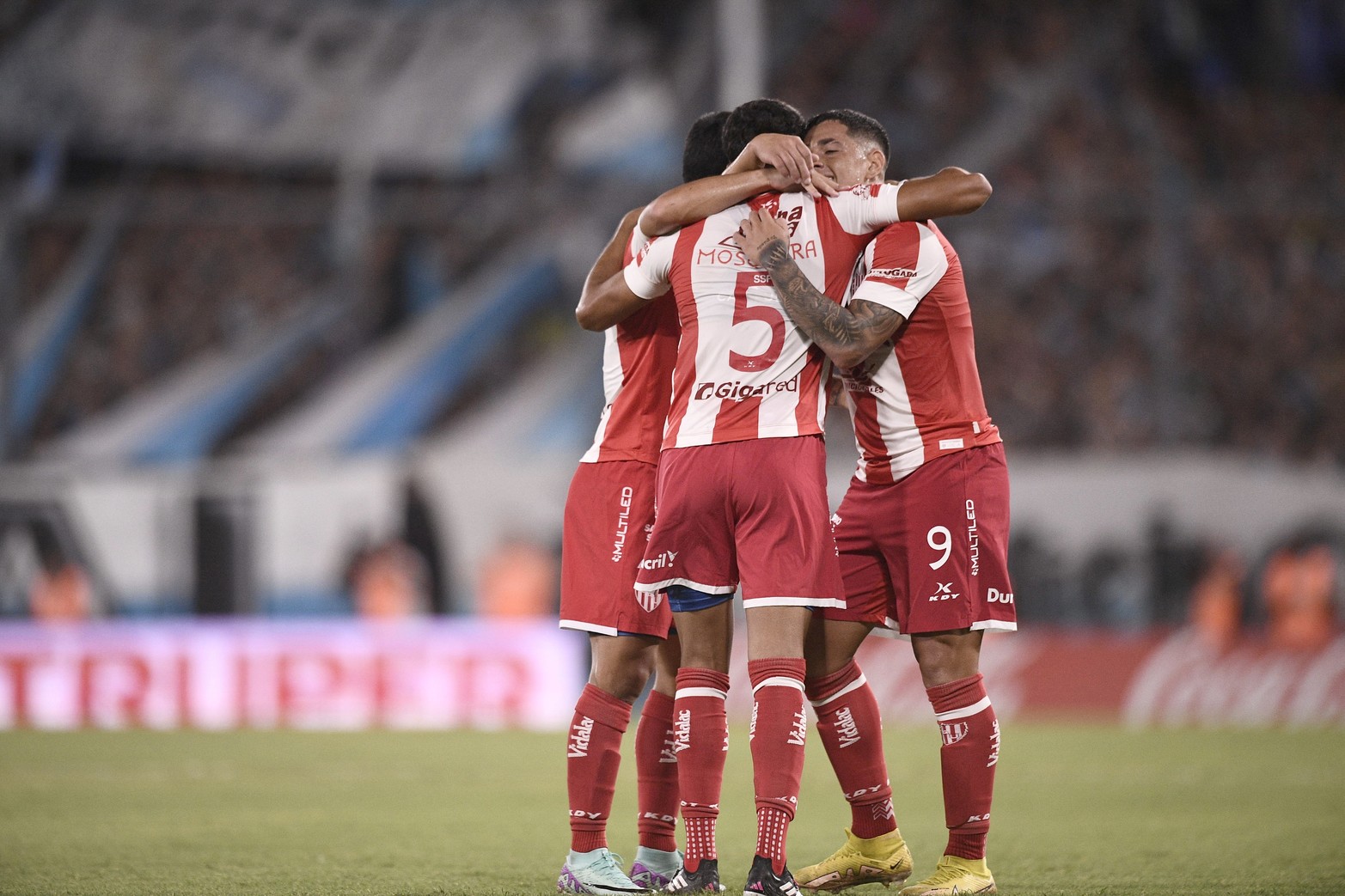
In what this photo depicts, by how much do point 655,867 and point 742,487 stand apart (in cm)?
111

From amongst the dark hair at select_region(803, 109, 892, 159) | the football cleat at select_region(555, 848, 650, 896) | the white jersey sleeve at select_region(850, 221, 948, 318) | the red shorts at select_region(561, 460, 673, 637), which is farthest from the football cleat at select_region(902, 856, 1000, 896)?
the dark hair at select_region(803, 109, 892, 159)

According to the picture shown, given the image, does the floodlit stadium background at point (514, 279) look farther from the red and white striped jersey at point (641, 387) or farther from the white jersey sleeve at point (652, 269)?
the white jersey sleeve at point (652, 269)

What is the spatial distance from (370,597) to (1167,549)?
24.8ft

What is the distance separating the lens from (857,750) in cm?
428

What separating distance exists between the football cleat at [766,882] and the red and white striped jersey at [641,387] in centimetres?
120

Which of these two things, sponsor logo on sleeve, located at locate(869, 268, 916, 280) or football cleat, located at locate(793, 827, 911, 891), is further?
football cleat, located at locate(793, 827, 911, 891)

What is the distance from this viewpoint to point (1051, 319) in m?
18.0

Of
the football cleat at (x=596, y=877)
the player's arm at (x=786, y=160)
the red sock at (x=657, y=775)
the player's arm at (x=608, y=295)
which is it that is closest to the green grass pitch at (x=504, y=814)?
the football cleat at (x=596, y=877)

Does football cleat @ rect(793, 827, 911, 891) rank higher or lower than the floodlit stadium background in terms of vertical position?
lower

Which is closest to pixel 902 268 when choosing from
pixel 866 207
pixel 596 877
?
pixel 866 207

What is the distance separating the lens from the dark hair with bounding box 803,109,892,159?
13.7 feet

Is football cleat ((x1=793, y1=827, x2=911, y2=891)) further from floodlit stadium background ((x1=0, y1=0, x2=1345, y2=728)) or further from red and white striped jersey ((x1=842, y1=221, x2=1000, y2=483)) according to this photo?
floodlit stadium background ((x1=0, y1=0, x2=1345, y2=728))

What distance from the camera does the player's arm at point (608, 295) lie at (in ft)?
13.7

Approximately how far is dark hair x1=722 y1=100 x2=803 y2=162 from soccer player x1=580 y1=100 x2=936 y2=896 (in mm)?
202
